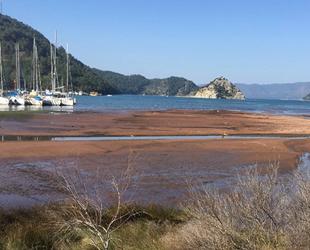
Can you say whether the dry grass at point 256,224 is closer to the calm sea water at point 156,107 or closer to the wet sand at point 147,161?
the wet sand at point 147,161

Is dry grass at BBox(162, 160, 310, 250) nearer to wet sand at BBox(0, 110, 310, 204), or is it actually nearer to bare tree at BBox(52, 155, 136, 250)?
bare tree at BBox(52, 155, 136, 250)

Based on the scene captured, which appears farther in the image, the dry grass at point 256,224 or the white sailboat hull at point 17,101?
the white sailboat hull at point 17,101

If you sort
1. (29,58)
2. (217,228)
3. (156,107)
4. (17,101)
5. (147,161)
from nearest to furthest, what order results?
(217,228) → (147,161) → (17,101) → (156,107) → (29,58)


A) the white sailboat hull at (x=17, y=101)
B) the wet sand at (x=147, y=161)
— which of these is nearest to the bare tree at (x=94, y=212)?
the wet sand at (x=147, y=161)

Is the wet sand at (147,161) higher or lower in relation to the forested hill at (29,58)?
lower

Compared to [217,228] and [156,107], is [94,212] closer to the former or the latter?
[217,228]

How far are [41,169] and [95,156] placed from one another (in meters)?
3.25

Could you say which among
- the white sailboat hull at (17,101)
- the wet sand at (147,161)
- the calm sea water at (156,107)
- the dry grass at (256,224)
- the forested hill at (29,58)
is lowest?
the calm sea water at (156,107)

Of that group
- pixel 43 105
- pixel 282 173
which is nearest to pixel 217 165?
pixel 282 173

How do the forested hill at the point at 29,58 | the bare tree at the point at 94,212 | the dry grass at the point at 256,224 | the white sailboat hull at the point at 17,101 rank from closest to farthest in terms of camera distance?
the dry grass at the point at 256,224 → the bare tree at the point at 94,212 → the white sailboat hull at the point at 17,101 → the forested hill at the point at 29,58

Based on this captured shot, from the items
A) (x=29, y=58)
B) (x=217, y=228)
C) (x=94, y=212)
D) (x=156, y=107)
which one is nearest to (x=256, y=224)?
(x=217, y=228)

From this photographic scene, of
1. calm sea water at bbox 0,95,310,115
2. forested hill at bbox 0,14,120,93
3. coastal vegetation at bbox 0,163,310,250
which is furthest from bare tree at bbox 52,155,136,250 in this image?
forested hill at bbox 0,14,120,93

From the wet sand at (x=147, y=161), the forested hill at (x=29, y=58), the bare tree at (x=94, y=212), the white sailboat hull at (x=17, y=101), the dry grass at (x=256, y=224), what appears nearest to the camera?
the dry grass at (x=256, y=224)

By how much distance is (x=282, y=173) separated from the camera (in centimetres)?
1330
